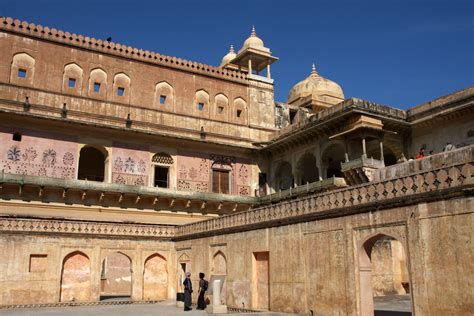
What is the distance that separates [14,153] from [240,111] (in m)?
10.4

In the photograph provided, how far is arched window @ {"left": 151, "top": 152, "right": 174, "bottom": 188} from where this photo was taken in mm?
21469

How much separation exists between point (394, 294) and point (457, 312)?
9.05 m

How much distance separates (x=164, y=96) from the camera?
22594mm

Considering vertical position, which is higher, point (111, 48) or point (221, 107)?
point (111, 48)

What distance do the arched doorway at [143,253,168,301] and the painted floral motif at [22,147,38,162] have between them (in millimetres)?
6003

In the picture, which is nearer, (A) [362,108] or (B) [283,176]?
(A) [362,108]

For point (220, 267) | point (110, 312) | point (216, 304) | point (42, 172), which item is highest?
point (42, 172)

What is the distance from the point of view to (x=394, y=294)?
16.6m

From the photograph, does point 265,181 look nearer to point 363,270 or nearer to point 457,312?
point 363,270

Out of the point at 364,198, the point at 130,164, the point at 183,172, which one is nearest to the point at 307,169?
the point at 183,172

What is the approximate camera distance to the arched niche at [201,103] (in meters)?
23.2

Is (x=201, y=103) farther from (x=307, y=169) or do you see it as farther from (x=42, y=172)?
(x=42, y=172)

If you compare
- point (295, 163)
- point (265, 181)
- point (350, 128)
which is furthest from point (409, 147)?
point (265, 181)

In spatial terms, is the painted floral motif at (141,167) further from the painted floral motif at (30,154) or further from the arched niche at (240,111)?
the arched niche at (240,111)
